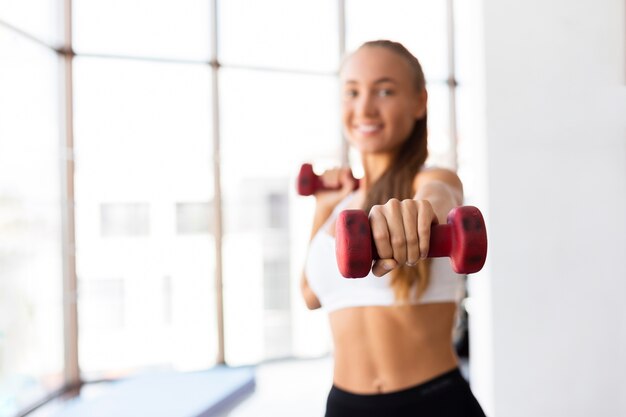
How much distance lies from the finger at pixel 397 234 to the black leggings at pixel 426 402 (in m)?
0.41

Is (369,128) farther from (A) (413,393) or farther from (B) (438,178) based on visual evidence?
(A) (413,393)

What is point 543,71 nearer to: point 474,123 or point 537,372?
point 474,123

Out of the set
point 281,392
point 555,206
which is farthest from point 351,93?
point 281,392

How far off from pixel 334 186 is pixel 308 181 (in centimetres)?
5

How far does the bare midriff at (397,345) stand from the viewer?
0.80 meters

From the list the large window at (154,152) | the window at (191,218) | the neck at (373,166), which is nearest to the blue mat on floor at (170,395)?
the large window at (154,152)

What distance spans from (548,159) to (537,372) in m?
0.70

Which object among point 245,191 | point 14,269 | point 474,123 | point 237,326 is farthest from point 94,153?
point 474,123

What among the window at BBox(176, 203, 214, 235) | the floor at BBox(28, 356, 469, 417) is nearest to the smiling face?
the floor at BBox(28, 356, 469, 417)

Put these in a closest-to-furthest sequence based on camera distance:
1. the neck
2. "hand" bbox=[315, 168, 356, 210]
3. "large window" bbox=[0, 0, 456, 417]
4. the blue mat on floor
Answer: the neck, "hand" bbox=[315, 168, 356, 210], the blue mat on floor, "large window" bbox=[0, 0, 456, 417]

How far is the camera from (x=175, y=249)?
3205 mm

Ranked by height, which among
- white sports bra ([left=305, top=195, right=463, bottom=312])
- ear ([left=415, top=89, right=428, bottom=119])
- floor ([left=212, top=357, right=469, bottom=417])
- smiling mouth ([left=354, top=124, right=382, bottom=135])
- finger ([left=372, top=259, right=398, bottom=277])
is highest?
ear ([left=415, top=89, right=428, bottom=119])

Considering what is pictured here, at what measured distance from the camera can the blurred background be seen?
64.6 inches

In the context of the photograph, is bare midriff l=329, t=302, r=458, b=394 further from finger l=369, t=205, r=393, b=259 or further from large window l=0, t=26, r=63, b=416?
large window l=0, t=26, r=63, b=416
